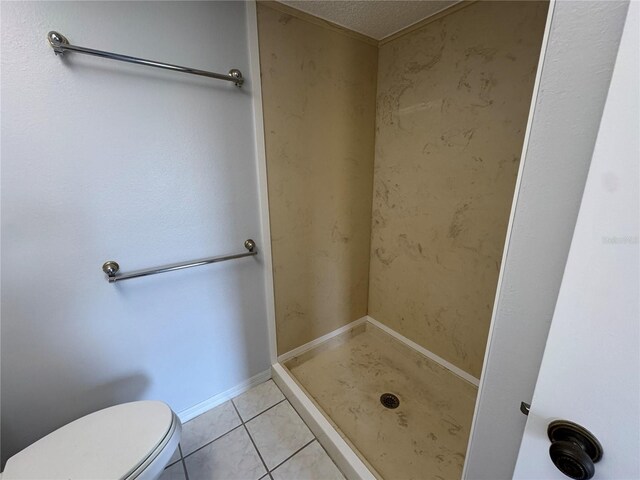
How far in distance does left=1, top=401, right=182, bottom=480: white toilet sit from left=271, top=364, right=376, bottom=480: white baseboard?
0.66 m

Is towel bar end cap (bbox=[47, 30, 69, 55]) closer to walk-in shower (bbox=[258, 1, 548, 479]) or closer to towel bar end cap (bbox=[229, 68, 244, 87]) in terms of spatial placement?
towel bar end cap (bbox=[229, 68, 244, 87])

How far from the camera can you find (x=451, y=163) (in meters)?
1.46

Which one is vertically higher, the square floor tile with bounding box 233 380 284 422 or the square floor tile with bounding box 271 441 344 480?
the square floor tile with bounding box 233 380 284 422

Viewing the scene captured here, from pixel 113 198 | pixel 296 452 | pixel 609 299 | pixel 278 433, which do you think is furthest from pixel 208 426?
pixel 609 299

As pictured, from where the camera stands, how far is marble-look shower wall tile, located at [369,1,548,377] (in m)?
1.21

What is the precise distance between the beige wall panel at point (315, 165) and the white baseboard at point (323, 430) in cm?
21

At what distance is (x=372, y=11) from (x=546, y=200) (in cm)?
146

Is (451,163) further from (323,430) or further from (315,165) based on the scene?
(323,430)

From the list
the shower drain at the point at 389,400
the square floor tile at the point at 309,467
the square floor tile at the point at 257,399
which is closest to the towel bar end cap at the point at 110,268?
the square floor tile at the point at 257,399

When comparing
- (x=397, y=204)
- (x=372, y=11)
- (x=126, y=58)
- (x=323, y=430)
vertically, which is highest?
(x=372, y=11)

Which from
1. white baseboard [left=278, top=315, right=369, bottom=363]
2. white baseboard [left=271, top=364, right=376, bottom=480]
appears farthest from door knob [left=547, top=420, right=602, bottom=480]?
white baseboard [left=278, top=315, right=369, bottom=363]

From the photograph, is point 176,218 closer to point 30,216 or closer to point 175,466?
point 30,216

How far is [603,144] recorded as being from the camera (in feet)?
1.12

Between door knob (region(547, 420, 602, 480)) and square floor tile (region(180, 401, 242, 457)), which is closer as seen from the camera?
door knob (region(547, 420, 602, 480))
